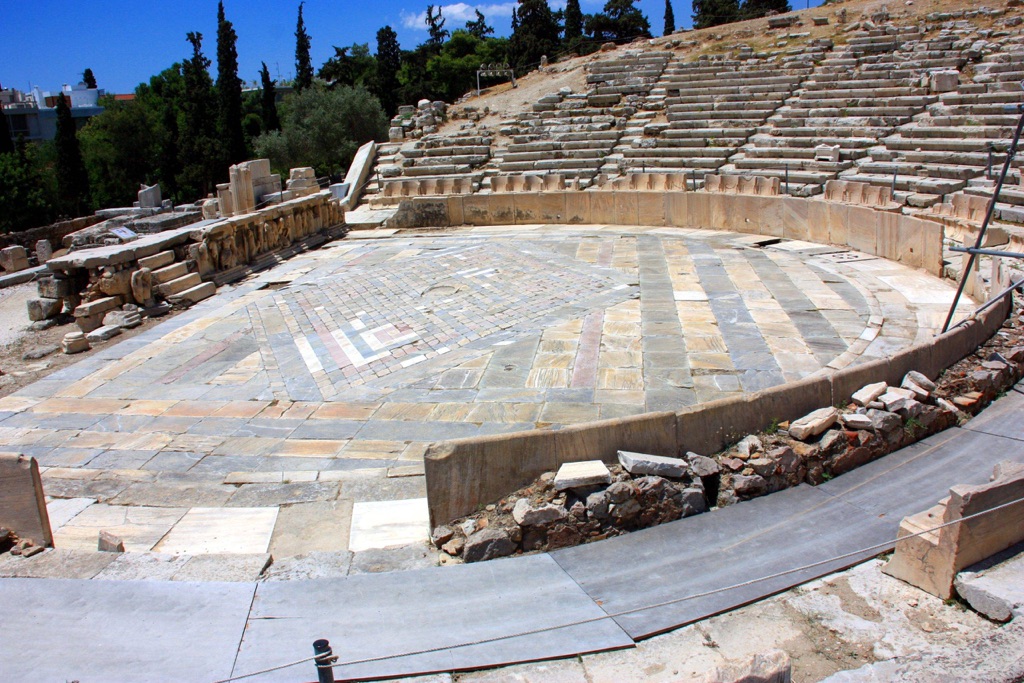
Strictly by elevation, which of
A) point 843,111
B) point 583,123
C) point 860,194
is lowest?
point 860,194

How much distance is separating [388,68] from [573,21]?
1138 centimetres

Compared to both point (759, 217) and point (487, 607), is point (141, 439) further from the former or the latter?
point (759, 217)

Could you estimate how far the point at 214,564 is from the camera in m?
4.98

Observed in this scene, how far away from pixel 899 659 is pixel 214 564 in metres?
3.97

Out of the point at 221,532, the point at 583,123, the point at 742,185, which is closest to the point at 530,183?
the point at 583,123

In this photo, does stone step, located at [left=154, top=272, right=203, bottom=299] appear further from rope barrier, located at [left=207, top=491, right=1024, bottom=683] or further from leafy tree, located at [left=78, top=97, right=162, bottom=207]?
leafy tree, located at [left=78, top=97, right=162, bottom=207]

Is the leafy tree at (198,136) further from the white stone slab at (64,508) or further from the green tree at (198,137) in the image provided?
the white stone slab at (64,508)

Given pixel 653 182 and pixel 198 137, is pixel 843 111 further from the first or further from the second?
pixel 198 137

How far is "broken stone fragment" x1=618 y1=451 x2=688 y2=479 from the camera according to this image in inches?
205

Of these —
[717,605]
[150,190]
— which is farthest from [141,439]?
[150,190]

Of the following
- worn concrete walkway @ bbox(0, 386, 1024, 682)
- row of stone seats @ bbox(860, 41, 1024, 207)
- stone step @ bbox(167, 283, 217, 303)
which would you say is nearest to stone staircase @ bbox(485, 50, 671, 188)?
row of stone seats @ bbox(860, 41, 1024, 207)

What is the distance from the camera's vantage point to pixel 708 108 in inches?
892

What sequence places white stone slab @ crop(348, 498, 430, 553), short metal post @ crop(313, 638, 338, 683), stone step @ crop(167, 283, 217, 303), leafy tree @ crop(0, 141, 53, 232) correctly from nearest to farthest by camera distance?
short metal post @ crop(313, 638, 338, 683)
white stone slab @ crop(348, 498, 430, 553)
stone step @ crop(167, 283, 217, 303)
leafy tree @ crop(0, 141, 53, 232)

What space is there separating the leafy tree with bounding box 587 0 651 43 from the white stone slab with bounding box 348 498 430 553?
52.7 meters
